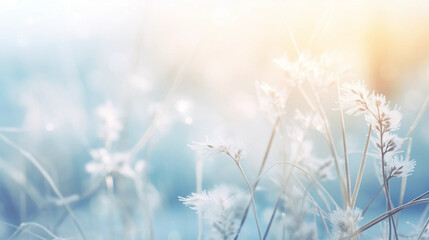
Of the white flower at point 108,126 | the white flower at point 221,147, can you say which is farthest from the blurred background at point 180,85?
the white flower at point 221,147

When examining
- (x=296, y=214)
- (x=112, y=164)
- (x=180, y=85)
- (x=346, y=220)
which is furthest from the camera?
(x=180, y=85)

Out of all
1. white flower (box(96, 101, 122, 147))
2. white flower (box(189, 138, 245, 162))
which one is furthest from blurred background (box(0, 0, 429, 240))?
white flower (box(189, 138, 245, 162))

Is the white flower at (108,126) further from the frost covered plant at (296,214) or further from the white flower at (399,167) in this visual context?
the white flower at (399,167)

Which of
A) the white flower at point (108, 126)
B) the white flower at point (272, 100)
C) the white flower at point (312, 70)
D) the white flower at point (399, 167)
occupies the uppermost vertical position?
the white flower at point (108, 126)

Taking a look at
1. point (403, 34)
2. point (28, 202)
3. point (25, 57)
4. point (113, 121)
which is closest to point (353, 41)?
point (403, 34)

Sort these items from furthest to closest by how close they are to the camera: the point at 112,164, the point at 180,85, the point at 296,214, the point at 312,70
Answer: the point at 180,85 → the point at 112,164 → the point at 296,214 → the point at 312,70

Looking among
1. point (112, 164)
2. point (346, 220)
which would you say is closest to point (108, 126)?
point (112, 164)

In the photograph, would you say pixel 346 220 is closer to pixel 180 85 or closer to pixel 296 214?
pixel 296 214
